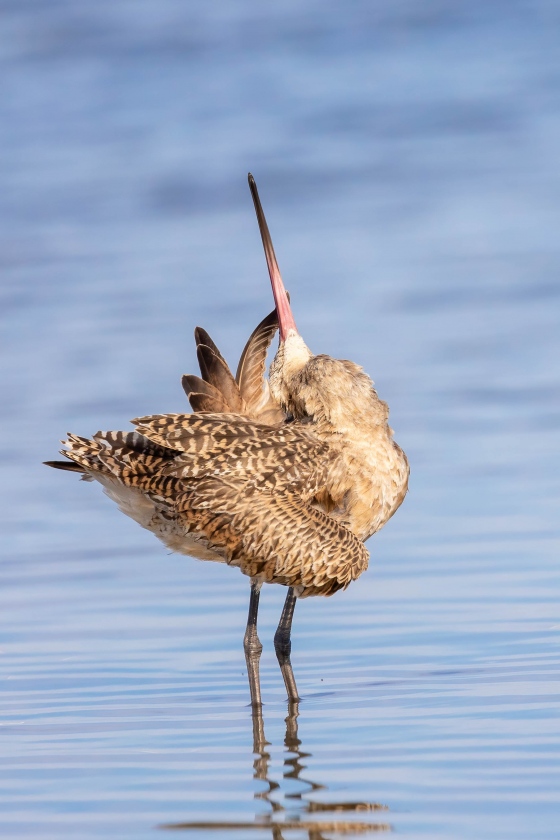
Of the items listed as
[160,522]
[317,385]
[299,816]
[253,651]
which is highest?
[317,385]

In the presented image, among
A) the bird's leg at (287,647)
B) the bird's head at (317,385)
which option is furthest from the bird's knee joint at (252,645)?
the bird's head at (317,385)

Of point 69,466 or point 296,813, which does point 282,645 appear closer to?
point 69,466

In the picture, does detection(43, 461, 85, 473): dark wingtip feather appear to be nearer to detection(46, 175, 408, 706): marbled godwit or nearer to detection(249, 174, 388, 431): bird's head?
detection(46, 175, 408, 706): marbled godwit

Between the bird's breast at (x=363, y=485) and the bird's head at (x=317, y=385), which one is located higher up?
the bird's head at (x=317, y=385)

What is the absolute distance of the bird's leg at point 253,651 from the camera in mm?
7090

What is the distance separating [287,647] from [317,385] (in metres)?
1.19

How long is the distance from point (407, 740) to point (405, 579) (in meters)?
3.16

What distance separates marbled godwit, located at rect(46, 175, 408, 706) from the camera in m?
7.16

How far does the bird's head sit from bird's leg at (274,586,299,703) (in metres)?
0.82

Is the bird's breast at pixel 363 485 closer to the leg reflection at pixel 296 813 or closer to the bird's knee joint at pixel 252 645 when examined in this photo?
the bird's knee joint at pixel 252 645

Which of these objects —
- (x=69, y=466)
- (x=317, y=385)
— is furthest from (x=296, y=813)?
(x=317, y=385)

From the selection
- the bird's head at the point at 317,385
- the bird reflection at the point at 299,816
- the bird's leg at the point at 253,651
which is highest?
the bird's head at the point at 317,385

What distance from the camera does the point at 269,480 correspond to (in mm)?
7207

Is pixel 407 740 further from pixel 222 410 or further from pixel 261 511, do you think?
pixel 222 410
